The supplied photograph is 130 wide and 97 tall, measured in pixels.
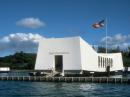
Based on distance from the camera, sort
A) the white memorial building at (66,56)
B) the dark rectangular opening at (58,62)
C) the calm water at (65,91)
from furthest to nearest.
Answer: the dark rectangular opening at (58,62) → the white memorial building at (66,56) → the calm water at (65,91)

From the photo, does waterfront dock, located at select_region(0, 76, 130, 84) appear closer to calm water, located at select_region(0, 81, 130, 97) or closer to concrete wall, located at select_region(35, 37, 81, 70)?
calm water, located at select_region(0, 81, 130, 97)

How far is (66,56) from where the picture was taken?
242 ft

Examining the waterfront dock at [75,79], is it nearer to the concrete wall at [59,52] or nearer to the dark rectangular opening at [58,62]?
the concrete wall at [59,52]

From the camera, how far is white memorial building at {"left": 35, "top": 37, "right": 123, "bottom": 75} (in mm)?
72938

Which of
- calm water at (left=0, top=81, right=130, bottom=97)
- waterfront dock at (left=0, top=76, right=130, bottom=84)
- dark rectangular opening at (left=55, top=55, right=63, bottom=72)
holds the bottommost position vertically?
calm water at (left=0, top=81, right=130, bottom=97)

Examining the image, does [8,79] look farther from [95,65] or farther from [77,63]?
[95,65]

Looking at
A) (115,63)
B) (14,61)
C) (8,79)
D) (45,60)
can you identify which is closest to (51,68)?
(45,60)

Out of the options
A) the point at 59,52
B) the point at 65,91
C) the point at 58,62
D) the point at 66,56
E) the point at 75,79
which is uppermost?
the point at 59,52

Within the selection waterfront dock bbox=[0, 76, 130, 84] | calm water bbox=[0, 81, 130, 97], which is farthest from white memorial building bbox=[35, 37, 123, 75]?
calm water bbox=[0, 81, 130, 97]

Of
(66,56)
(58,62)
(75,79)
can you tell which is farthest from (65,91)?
(58,62)

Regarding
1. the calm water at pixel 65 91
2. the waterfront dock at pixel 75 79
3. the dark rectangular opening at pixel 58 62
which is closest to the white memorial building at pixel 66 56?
the dark rectangular opening at pixel 58 62

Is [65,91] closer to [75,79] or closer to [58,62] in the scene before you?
[75,79]

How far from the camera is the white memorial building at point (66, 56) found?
72938 millimetres

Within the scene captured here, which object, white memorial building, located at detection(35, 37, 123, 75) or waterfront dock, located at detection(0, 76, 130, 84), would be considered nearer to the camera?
waterfront dock, located at detection(0, 76, 130, 84)
